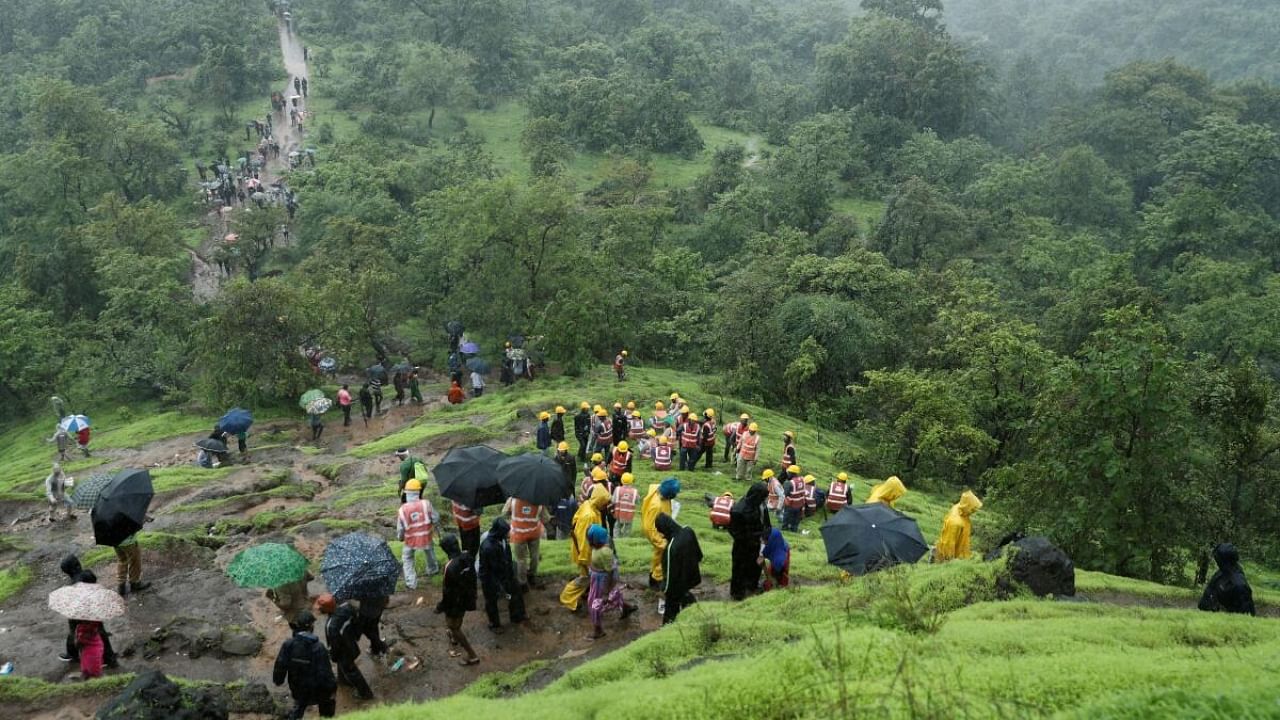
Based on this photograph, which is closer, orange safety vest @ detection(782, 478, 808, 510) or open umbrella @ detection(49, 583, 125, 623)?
open umbrella @ detection(49, 583, 125, 623)

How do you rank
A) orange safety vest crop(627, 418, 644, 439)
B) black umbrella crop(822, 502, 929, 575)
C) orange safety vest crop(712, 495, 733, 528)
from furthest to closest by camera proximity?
orange safety vest crop(627, 418, 644, 439)
orange safety vest crop(712, 495, 733, 528)
black umbrella crop(822, 502, 929, 575)

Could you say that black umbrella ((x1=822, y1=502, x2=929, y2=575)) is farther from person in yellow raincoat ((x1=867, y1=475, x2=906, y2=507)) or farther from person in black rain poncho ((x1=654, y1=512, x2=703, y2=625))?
person in black rain poncho ((x1=654, y1=512, x2=703, y2=625))

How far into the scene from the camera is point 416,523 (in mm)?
12539

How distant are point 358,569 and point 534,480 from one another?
8.62 feet

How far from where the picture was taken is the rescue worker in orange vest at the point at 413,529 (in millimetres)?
12453

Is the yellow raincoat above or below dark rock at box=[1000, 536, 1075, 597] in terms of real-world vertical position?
above

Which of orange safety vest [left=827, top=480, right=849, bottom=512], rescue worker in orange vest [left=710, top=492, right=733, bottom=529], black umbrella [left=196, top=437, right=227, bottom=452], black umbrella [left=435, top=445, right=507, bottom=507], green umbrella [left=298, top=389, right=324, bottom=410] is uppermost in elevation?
black umbrella [left=435, top=445, right=507, bottom=507]

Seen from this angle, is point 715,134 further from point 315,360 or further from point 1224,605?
point 1224,605

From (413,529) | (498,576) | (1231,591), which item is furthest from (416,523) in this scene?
(1231,591)

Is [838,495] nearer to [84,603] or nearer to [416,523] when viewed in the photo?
[416,523]

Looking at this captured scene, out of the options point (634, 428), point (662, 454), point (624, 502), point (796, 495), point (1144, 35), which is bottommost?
point (796, 495)

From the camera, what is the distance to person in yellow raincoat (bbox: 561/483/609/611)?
11.6 meters

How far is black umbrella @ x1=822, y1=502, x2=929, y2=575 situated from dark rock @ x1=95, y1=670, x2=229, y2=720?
741 centimetres

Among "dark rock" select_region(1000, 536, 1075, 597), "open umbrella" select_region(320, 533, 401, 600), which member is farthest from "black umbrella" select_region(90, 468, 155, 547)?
"dark rock" select_region(1000, 536, 1075, 597)
